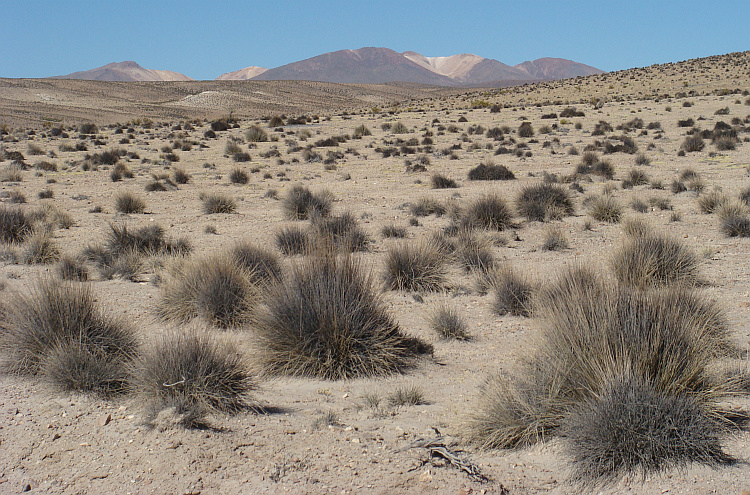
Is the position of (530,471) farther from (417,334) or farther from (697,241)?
(697,241)

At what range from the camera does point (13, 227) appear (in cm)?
1394

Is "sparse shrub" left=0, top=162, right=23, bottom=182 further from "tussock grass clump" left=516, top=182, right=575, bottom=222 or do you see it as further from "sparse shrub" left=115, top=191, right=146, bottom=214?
"tussock grass clump" left=516, top=182, right=575, bottom=222

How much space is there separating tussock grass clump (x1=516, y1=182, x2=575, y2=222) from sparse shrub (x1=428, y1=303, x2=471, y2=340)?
24.4ft

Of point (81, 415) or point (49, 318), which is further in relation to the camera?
point (49, 318)

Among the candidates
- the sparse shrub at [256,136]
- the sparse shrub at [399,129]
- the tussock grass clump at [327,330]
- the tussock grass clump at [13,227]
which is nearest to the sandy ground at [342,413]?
the tussock grass clump at [327,330]

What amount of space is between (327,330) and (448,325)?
1737 mm

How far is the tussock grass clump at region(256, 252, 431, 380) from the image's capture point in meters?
6.82

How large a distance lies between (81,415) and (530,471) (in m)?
3.69

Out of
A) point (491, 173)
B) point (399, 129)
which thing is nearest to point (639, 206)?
point (491, 173)

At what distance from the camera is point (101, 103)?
330 feet

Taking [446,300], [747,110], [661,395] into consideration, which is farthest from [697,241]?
[747,110]

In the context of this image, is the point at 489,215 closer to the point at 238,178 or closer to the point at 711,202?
the point at 711,202

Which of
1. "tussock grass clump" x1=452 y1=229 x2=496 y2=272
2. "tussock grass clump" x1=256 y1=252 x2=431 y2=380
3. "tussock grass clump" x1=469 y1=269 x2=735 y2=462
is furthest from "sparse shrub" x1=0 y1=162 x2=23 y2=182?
"tussock grass clump" x1=469 y1=269 x2=735 y2=462

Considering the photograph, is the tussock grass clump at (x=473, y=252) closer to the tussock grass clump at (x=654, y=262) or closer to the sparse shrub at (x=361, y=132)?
the tussock grass clump at (x=654, y=262)
